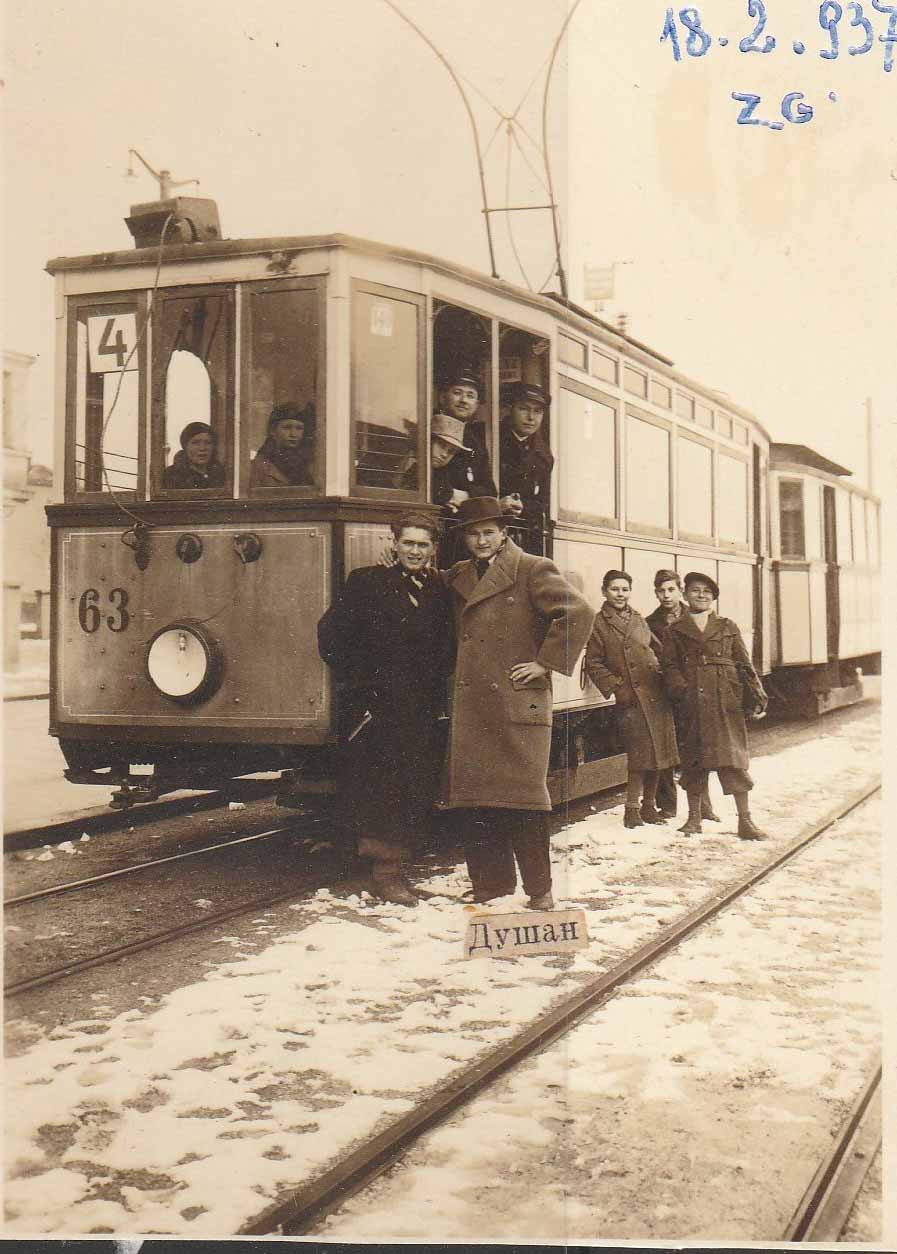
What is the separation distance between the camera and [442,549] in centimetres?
308

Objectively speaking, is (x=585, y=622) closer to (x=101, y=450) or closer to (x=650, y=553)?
(x=650, y=553)

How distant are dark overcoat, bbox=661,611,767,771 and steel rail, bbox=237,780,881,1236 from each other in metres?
0.34

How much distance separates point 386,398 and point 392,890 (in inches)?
56.8

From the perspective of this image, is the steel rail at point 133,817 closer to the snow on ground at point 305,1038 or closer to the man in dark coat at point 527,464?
the snow on ground at point 305,1038

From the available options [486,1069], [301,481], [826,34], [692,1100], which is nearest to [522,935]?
[486,1069]

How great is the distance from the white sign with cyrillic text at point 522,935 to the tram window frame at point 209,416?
1485 mm

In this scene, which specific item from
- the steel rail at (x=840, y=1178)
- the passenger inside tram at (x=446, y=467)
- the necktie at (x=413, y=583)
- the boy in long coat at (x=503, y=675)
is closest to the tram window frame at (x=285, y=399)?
the passenger inside tram at (x=446, y=467)

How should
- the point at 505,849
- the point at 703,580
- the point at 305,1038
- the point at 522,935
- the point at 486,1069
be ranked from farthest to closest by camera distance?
the point at 703,580 < the point at 505,849 < the point at 522,935 < the point at 305,1038 < the point at 486,1069

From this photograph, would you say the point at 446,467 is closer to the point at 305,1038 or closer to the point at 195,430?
the point at 195,430

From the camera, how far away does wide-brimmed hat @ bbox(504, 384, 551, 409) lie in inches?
126

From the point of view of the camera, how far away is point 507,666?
3010mm

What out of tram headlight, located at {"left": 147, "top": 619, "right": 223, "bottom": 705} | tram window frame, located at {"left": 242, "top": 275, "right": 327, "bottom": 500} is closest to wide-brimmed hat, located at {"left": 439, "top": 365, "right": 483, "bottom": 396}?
tram window frame, located at {"left": 242, "top": 275, "right": 327, "bottom": 500}

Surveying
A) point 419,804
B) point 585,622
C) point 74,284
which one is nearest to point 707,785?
point 585,622

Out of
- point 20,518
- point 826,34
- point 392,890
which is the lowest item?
point 392,890
